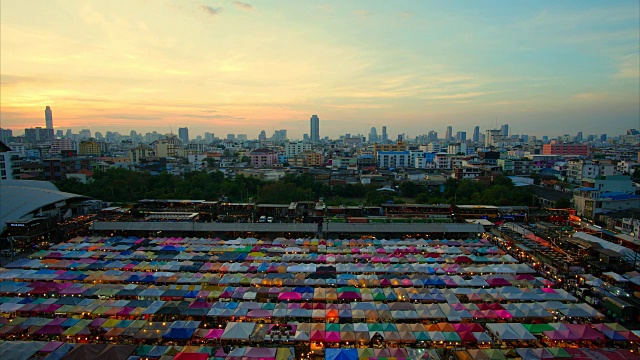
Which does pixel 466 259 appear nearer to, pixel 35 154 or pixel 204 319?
pixel 204 319

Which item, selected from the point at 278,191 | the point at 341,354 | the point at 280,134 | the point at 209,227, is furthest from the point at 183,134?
the point at 341,354

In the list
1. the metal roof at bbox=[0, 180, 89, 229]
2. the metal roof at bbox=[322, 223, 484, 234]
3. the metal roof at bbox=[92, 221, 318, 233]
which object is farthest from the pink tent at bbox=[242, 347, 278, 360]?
the metal roof at bbox=[0, 180, 89, 229]

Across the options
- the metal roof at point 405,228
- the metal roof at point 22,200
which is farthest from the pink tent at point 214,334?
the metal roof at point 22,200

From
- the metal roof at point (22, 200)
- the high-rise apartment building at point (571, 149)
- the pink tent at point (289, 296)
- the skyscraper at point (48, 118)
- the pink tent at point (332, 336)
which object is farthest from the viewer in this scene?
the skyscraper at point (48, 118)

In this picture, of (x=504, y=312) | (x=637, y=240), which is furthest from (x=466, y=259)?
(x=637, y=240)

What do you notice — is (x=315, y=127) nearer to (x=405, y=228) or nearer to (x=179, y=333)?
(x=405, y=228)

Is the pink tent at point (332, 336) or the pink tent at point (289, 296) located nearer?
the pink tent at point (332, 336)

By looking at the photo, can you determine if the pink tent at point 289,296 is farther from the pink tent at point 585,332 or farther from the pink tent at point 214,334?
the pink tent at point 585,332

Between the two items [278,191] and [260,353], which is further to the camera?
[278,191]
